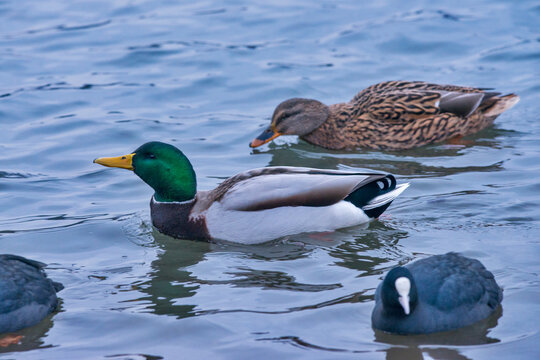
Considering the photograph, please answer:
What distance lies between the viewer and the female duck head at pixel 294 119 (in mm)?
10750

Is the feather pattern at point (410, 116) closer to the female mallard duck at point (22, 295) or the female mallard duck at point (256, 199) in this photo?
the female mallard duck at point (256, 199)

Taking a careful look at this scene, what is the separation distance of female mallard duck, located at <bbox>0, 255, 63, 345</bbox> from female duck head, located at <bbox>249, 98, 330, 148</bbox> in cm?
445

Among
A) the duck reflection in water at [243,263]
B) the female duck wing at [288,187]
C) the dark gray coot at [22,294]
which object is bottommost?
the duck reflection in water at [243,263]

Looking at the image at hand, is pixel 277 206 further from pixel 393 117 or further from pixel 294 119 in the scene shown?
pixel 393 117

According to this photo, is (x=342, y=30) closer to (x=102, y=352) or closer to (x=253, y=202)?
(x=253, y=202)

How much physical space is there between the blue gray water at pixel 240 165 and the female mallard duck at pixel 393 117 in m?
0.23

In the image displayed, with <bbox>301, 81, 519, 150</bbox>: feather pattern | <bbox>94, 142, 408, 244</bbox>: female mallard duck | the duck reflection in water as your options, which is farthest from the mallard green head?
<bbox>301, 81, 519, 150</bbox>: feather pattern

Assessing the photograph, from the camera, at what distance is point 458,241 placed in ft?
25.0

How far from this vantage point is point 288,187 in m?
7.93

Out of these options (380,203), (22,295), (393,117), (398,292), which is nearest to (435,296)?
(398,292)

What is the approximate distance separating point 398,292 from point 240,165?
4695mm

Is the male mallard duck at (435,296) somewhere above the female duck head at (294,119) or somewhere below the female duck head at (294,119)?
below

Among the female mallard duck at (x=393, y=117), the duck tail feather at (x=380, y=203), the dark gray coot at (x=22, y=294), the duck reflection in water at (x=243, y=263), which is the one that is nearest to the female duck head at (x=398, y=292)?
the duck reflection in water at (x=243, y=263)

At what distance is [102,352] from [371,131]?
555 centimetres
